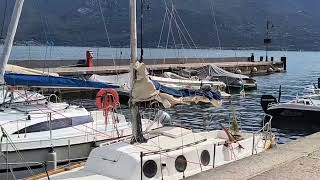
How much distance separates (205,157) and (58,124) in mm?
5249

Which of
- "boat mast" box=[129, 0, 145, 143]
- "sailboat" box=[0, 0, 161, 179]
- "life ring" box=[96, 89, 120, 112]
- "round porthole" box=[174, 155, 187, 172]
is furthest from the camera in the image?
"life ring" box=[96, 89, 120, 112]

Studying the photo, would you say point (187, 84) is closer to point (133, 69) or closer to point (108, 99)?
point (108, 99)

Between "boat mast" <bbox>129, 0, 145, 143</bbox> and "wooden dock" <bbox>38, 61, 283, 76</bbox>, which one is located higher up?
"boat mast" <bbox>129, 0, 145, 143</bbox>

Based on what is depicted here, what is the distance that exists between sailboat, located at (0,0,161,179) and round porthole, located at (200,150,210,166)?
2504 millimetres

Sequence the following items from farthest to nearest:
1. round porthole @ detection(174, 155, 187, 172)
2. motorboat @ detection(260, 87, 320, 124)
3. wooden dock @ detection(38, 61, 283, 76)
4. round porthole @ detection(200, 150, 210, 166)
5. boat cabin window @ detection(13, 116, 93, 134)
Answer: wooden dock @ detection(38, 61, 283, 76) < motorboat @ detection(260, 87, 320, 124) < boat cabin window @ detection(13, 116, 93, 134) < round porthole @ detection(200, 150, 210, 166) < round porthole @ detection(174, 155, 187, 172)

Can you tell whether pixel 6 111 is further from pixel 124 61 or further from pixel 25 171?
pixel 124 61

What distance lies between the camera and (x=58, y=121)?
53.4 ft

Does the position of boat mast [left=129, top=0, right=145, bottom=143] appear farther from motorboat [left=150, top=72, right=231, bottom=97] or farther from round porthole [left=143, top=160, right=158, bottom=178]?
motorboat [left=150, top=72, right=231, bottom=97]

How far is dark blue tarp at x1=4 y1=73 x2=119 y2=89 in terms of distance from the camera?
61.1 ft

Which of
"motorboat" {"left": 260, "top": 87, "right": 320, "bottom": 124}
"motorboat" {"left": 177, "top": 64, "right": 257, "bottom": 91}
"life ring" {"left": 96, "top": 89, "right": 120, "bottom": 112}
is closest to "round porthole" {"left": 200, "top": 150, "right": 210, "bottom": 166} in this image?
"life ring" {"left": 96, "top": 89, "right": 120, "bottom": 112}

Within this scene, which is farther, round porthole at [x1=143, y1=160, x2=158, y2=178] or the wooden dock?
the wooden dock

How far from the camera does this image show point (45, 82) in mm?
19234

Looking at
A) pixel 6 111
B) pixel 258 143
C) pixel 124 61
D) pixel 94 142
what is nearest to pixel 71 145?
pixel 94 142

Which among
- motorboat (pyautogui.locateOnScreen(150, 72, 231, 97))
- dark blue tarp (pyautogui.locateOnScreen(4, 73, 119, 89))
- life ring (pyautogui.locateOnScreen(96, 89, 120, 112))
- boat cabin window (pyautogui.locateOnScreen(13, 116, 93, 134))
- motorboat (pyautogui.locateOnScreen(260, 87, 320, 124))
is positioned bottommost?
motorboat (pyautogui.locateOnScreen(260, 87, 320, 124))
